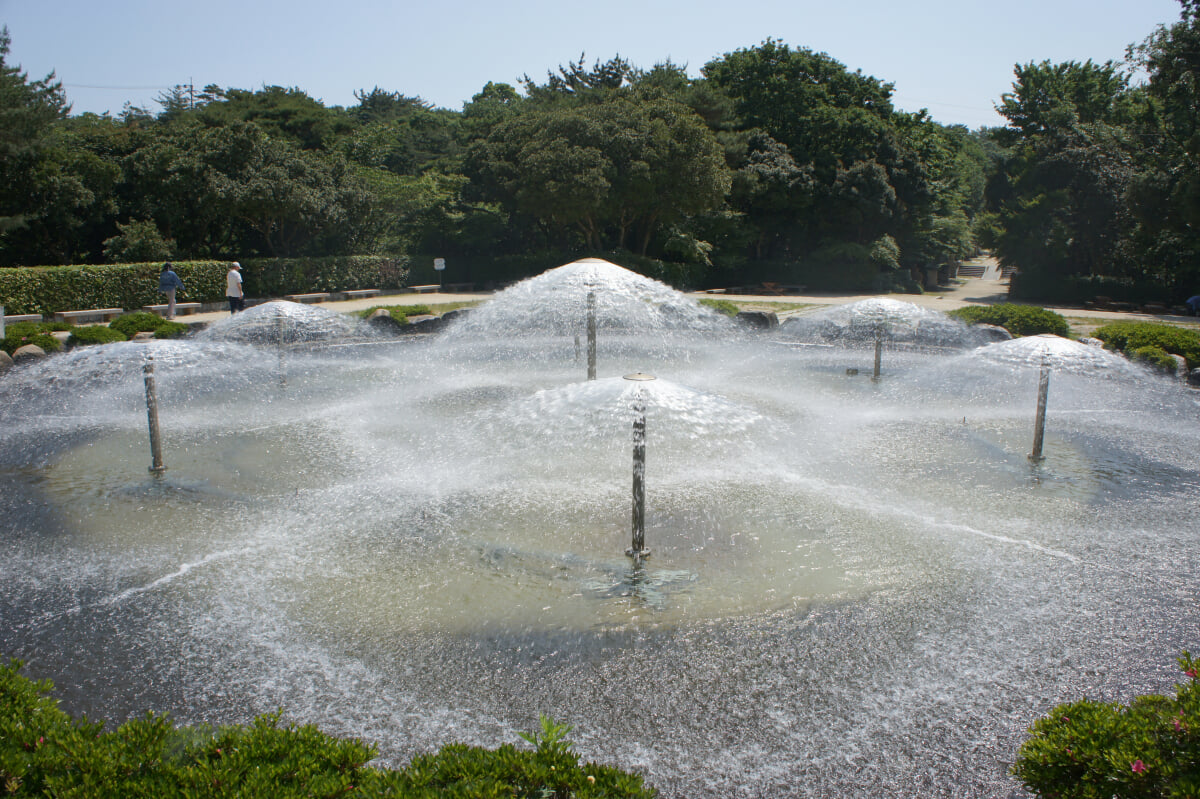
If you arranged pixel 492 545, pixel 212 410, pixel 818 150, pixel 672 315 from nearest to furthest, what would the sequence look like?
pixel 492 545, pixel 212 410, pixel 672 315, pixel 818 150

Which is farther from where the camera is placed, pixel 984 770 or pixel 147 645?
pixel 147 645

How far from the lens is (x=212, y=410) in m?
11.9

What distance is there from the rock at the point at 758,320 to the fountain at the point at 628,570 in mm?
8450

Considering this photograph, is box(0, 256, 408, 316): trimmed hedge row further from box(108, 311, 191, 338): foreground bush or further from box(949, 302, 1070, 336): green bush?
box(949, 302, 1070, 336): green bush

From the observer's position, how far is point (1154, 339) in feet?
51.8

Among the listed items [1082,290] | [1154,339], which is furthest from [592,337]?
[1082,290]

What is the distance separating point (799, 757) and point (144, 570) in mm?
4983

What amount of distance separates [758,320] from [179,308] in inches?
702

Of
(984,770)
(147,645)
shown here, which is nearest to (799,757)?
(984,770)

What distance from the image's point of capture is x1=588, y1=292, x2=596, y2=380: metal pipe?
13555 mm

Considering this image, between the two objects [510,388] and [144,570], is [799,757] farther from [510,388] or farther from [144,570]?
[510,388]

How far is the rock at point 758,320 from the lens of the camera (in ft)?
68.1

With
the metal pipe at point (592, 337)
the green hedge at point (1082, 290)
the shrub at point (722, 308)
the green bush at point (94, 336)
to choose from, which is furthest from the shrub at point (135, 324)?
the green hedge at point (1082, 290)

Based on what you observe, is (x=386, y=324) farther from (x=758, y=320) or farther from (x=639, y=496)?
(x=639, y=496)
